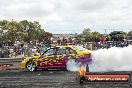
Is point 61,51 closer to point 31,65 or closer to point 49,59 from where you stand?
point 49,59

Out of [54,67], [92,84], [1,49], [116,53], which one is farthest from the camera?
[1,49]

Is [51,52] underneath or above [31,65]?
above

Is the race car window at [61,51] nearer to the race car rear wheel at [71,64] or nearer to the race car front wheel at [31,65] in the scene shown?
the race car rear wheel at [71,64]

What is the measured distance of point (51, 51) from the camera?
737 inches

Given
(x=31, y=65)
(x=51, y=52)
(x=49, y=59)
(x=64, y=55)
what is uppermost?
(x=51, y=52)

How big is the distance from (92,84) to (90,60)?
5600 mm

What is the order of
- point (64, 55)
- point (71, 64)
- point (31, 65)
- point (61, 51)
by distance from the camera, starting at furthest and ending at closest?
point (31, 65), point (61, 51), point (64, 55), point (71, 64)

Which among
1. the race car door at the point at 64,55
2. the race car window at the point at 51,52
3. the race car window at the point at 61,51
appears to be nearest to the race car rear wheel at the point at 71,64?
the race car door at the point at 64,55

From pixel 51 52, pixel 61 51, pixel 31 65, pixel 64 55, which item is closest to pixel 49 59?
pixel 51 52

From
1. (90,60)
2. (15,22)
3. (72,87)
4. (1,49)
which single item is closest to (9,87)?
(72,87)

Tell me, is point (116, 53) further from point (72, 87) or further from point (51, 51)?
point (72, 87)

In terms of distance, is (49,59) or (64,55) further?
(49,59)

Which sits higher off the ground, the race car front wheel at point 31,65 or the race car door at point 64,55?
the race car door at point 64,55

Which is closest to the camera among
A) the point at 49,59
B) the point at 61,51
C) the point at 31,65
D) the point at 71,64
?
the point at 71,64
